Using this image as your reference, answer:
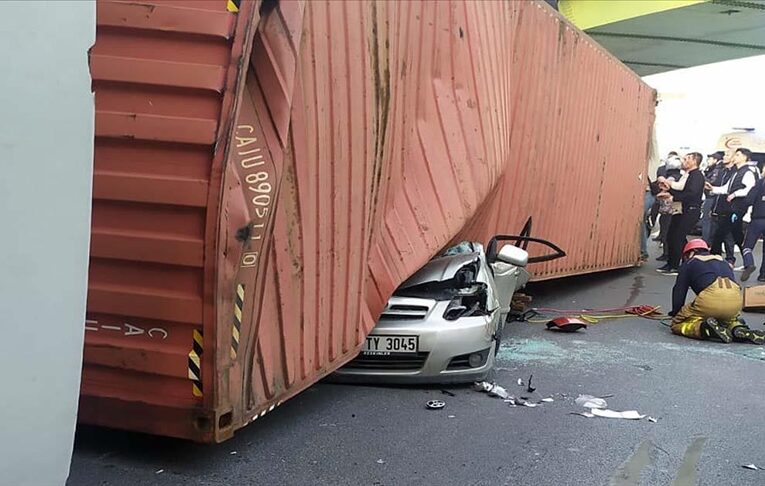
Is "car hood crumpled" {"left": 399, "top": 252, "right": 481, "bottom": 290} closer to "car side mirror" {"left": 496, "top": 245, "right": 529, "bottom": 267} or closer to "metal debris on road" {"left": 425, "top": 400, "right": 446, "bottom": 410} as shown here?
"car side mirror" {"left": 496, "top": 245, "right": 529, "bottom": 267}

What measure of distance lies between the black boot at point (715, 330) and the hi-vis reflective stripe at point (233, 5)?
19.3 ft

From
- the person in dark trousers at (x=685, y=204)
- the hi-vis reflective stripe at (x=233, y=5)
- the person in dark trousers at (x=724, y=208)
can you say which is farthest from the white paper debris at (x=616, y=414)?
the person in dark trousers at (x=724, y=208)

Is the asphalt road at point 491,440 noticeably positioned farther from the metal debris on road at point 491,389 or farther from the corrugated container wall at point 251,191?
the corrugated container wall at point 251,191

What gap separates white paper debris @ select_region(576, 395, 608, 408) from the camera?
499 cm

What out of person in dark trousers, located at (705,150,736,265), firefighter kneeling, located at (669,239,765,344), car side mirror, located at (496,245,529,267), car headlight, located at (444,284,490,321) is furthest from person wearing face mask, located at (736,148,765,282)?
car headlight, located at (444,284,490,321)

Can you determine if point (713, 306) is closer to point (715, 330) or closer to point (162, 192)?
point (715, 330)

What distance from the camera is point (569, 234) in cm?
914

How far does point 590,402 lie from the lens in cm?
504

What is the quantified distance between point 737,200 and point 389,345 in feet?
33.4

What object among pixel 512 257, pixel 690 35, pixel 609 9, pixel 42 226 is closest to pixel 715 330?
pixel 512 257

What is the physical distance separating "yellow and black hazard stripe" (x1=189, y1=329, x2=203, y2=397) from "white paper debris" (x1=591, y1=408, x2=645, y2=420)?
105 inches

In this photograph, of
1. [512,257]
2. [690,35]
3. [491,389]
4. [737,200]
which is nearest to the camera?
[491,389]

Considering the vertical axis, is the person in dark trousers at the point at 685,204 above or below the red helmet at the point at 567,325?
above

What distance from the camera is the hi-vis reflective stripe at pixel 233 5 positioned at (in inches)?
120
